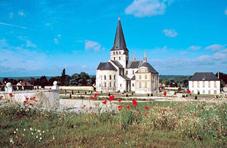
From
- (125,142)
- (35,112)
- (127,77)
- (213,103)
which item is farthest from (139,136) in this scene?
(127,77)

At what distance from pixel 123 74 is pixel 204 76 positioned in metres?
22.4

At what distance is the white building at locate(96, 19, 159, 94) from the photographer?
6569 cm

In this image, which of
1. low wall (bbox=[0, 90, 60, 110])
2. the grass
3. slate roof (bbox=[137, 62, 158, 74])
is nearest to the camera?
the grass

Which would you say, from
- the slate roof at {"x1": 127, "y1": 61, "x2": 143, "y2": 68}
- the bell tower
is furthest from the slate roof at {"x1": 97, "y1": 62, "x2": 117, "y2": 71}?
the slate roof at {"x1": 127, "y1": 61, "x2": 143, "y2": 68}

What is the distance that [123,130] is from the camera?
7.94 m

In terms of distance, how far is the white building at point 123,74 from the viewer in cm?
6569

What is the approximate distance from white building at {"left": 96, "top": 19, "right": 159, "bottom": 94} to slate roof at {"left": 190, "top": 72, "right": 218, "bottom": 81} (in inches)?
373

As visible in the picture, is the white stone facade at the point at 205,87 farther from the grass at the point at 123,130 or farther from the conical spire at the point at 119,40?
the grass at the point at 123,130

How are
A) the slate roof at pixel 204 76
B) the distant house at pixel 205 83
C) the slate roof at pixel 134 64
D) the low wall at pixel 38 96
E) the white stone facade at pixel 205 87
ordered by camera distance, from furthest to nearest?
1. the slate roof at pixel 134 64
2. the slate roof at pixel 204 76
3. the distant house at pixel 205 83
4. the white stone facade at pixel 205 87
5. the low wall at pixel 38 96

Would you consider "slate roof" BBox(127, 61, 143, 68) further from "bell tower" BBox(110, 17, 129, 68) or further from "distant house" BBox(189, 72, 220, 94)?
"distant house" BBox(189, 72, 220, 94)

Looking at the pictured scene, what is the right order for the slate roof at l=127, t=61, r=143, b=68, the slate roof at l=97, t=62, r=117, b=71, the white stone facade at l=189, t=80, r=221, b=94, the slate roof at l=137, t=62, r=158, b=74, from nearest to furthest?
the white stone facade at l=189, t=80, r=221, b=94
the slate roof at l=137, t=62, r=158, b=74
the slate roof at l=97, t=62, r=117, b=71
the slate roof at l=127, t=61, r=143, b=68

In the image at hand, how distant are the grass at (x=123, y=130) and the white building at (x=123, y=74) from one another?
56.3 m

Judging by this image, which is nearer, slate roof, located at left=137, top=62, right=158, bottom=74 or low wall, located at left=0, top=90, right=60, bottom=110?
low wall, located at left=0, top=90, right=60, bottom=110

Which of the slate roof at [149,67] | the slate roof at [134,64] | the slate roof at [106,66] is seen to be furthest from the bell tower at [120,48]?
the slate roof at [149,67]
